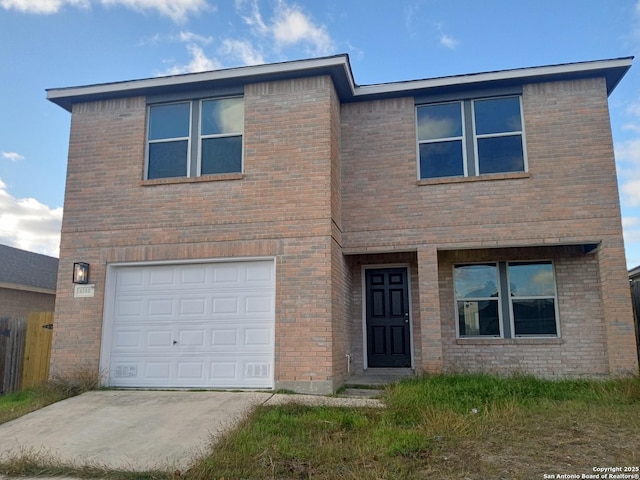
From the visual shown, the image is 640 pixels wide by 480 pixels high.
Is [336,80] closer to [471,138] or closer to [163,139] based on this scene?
[471,138]

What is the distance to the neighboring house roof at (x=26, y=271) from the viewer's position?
16625 mm

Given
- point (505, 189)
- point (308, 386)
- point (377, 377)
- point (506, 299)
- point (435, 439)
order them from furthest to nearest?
point (506, 299), point (377, 377), point (505, 189), point (308, 386), point (435, 439)

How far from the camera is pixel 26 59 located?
35.4ft

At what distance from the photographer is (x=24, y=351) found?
386 inches

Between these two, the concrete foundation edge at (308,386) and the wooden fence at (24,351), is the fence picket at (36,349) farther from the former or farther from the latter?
the concrete foundation edge at (308,386)

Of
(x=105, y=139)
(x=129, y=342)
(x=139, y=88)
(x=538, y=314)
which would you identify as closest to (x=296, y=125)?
(x=139, y=88)

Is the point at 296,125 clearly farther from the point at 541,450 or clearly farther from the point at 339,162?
the point at 541,450

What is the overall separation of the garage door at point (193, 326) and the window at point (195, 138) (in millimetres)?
1940

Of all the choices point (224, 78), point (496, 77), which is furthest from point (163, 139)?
point (496, 77)

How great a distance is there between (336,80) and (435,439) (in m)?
6.74

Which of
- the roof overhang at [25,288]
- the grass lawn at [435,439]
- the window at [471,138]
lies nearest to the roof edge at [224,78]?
the window at [471,138]

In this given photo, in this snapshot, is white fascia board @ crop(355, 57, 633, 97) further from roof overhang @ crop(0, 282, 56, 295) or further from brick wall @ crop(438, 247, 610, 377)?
roof overhang @ crop(0, 282, 56, 295)

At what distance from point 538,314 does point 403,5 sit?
7.37 metres

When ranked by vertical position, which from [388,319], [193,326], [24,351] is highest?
[388,319]
